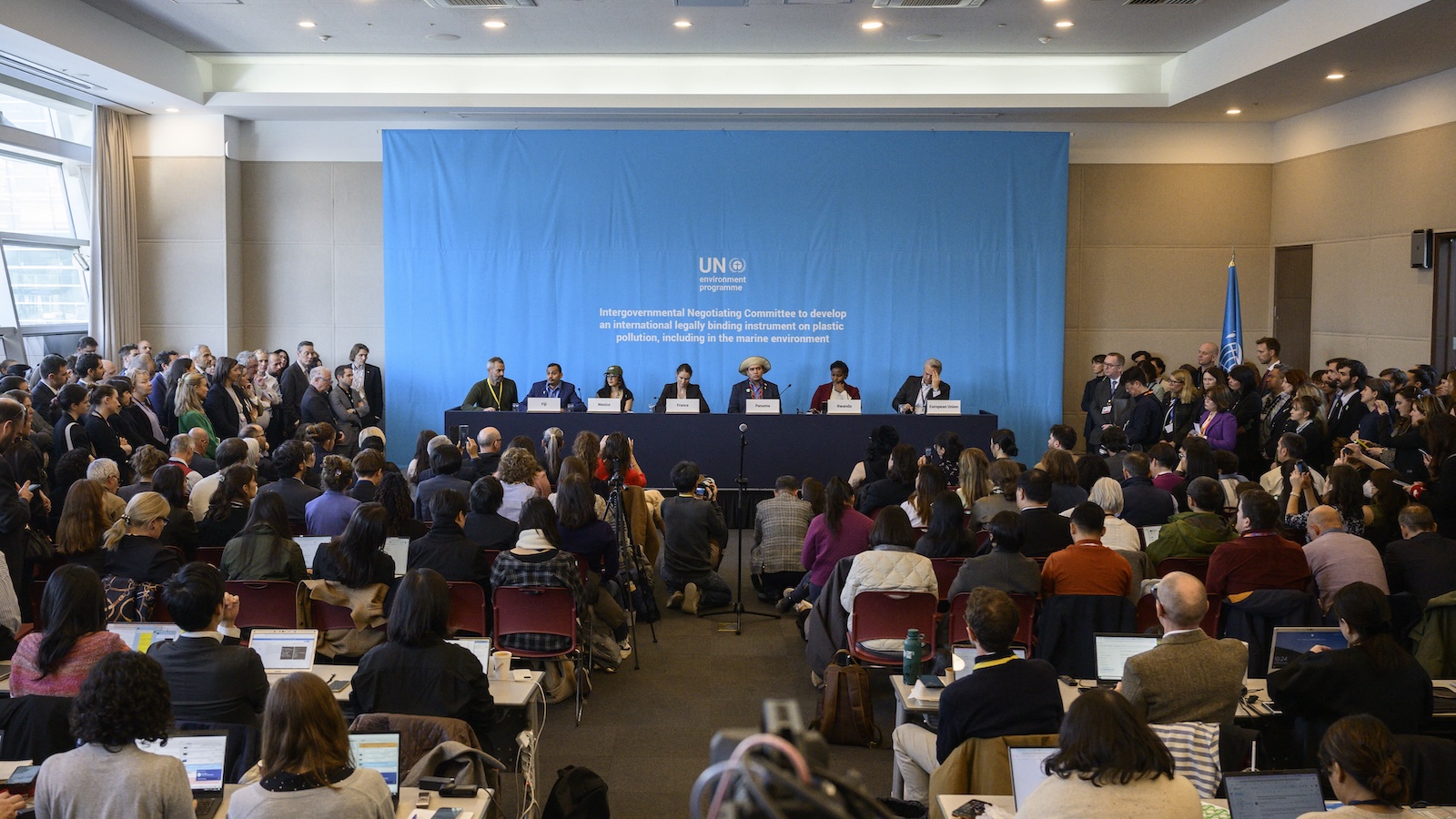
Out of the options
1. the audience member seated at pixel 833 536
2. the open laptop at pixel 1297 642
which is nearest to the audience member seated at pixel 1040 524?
the audience member seated at pixel 833 536

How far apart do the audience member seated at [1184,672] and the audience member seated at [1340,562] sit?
1.63 meters

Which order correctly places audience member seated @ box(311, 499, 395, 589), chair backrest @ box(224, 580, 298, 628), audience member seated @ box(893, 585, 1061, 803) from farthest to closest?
chair backrest @ box(224, 580, 298, 628) → audience member seated @ box(311, 499, 395, 589) → audience member seated @ box(893, 585, 1061, 803)

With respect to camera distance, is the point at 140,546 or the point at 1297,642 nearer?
the point at 1297,642

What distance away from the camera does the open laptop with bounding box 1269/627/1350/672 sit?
12.1 ft

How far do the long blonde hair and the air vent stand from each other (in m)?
6.47

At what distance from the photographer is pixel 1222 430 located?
26.8 ft

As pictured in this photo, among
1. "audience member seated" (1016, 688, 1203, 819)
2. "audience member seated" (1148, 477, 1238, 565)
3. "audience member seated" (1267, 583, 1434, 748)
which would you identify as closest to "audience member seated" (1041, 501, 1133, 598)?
"audience member seated" (1148, 477, 1238, 565)

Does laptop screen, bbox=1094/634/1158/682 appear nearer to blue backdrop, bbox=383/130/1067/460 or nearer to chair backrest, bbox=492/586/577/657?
chair backrest, bbox=492/586/577/657

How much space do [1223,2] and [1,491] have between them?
8.77 meters

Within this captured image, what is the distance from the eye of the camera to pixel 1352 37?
7.73 meters

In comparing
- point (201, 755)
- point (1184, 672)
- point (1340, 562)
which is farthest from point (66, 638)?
point (1340, 562)

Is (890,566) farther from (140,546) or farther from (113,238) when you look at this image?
(113,238)

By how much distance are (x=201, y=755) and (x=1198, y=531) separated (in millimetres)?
4332

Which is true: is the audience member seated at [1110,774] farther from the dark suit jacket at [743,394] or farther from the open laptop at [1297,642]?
the dark suit jacket at [743,394]
